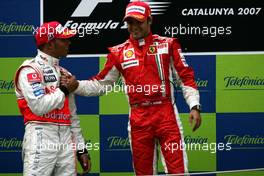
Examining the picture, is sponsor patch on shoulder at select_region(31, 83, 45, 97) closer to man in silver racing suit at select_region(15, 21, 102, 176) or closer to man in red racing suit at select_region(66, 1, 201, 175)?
man in silver racing suit at select_region(15, 21, 102, 176)

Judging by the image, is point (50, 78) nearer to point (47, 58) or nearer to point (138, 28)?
point (47, 58)

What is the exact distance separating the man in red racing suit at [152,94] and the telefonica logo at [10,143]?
143cm

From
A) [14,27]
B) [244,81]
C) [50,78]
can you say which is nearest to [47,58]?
[50,78]

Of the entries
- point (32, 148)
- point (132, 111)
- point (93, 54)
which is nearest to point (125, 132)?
point (93, 54)

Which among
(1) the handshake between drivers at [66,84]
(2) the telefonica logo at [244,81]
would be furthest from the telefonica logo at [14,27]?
(2) the telefonica logo at [244,81]

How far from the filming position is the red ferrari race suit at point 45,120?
4.45m

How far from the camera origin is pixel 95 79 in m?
5.06

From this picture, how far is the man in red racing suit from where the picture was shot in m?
4.75

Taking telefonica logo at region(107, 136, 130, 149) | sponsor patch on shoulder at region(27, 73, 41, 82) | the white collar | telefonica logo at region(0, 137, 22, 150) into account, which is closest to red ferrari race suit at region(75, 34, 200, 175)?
the white collar

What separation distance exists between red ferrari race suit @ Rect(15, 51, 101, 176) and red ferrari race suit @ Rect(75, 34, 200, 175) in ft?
1.42

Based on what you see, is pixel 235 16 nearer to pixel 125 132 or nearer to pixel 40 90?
pixel 125 132

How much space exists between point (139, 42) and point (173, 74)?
312mm

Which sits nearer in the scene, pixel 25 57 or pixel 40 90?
pixel 40 90

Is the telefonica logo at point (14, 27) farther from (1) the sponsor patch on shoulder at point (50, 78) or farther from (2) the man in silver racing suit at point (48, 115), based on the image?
(1) the sponsor patch on shoulder at point (50, 78)
